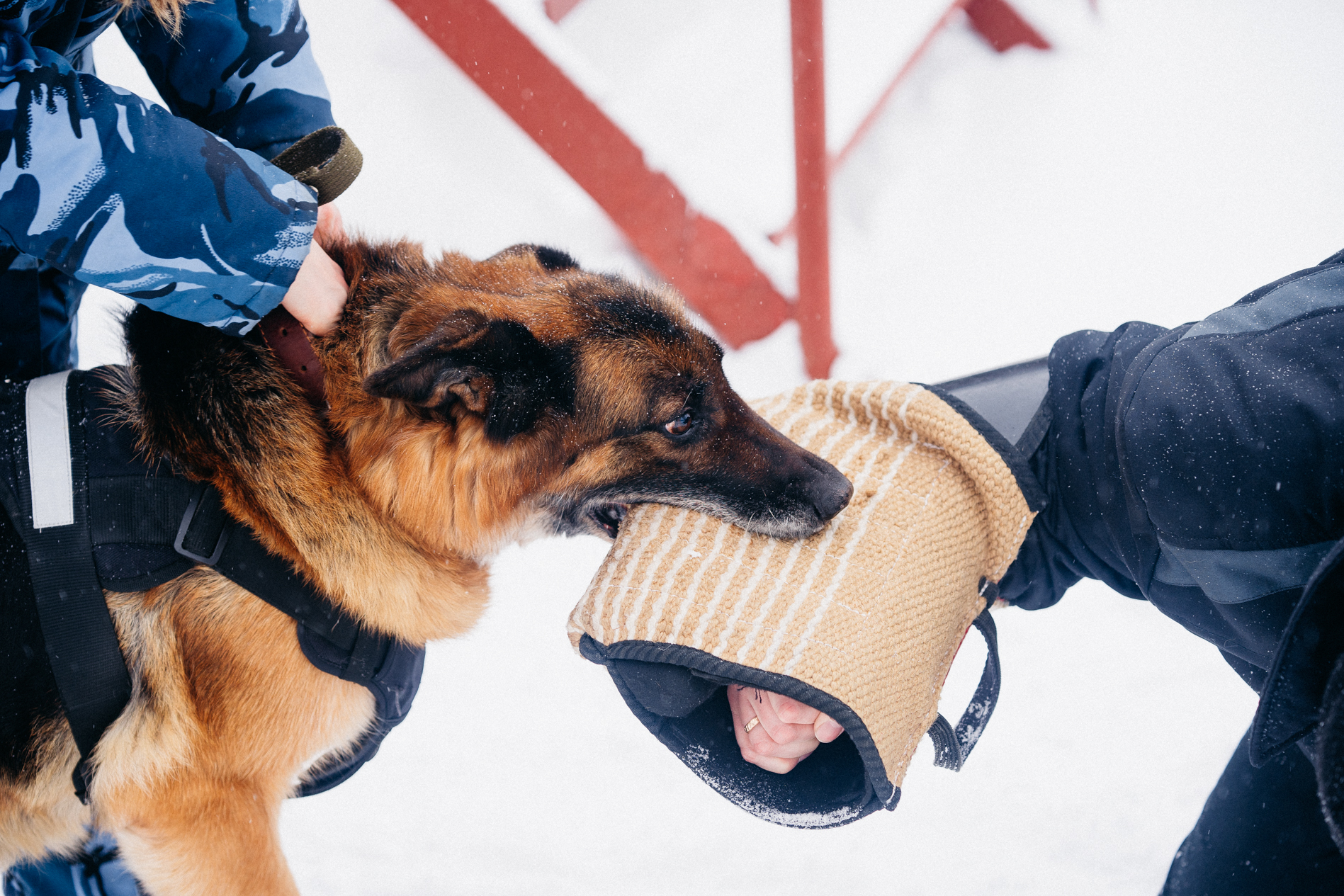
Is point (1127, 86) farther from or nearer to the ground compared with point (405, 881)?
farther from the ground

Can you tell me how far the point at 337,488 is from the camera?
1600 millimetres

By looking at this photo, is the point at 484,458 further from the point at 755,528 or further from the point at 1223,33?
the point at 1223,33

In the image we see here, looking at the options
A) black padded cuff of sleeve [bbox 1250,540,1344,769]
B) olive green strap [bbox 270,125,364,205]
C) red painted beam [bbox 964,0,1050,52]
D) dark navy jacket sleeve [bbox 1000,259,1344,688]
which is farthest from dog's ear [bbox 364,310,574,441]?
red painted beam [bbox 964,0,1050,52]

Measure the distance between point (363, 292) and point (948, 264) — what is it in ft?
11.4

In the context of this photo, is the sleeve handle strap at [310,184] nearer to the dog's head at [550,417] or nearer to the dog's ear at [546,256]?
the dog's head at [550,417]

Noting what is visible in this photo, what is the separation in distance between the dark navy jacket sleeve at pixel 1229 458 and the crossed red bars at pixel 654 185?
86.2 inches

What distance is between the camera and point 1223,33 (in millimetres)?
5312

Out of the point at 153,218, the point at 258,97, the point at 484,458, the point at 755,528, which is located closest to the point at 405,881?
the point at 484,458

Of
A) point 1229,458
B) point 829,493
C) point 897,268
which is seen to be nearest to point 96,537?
point 829,493

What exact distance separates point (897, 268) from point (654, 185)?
1500 millimetres

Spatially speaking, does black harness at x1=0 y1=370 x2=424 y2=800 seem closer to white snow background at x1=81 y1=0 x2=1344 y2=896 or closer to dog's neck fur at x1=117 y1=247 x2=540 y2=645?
dog's neck fur at x1=117 y1=247 x2=540 y2=645

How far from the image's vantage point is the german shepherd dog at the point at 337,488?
155cm

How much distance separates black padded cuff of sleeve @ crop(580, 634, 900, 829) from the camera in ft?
4.55

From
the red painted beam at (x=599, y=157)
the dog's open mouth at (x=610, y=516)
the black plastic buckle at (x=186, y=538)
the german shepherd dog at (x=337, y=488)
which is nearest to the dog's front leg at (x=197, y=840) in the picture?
the german shepherd dog at (x=337, y=488)
